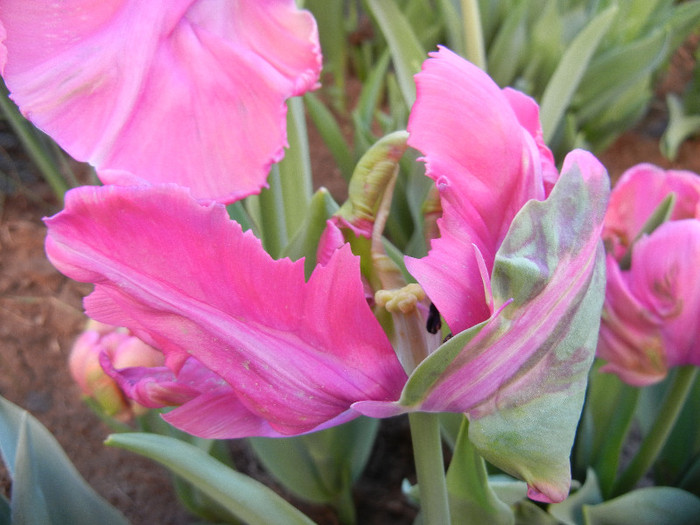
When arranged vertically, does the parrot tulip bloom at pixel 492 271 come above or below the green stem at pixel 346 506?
above

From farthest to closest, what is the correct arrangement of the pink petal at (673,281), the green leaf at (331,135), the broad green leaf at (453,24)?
the broad green leaf at (453,24) < the green leaf at (331,135) < the pink petal at (673,281)

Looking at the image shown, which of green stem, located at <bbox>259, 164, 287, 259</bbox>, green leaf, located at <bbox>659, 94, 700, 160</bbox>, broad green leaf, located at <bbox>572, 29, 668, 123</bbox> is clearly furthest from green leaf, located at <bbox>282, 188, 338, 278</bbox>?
green leaf, located at <bbox>659, 94, 700, 160</bbox>

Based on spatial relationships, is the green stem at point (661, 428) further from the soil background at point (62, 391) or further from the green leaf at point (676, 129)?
the green leaf at point (676, 129)

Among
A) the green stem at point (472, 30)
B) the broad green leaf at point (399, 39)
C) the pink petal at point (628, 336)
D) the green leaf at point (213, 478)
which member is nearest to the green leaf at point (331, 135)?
the broad green leaf at point (399, 39)

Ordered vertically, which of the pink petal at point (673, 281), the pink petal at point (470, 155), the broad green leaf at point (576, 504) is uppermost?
the pink petal at point (470, 155)

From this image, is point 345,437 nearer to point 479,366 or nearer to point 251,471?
point 251,471

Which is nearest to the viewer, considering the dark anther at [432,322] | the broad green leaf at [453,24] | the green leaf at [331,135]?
the dark anther at [432,322]

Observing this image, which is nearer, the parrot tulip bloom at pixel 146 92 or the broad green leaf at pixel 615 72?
the parrot tulip bloom at pixel 146 92
